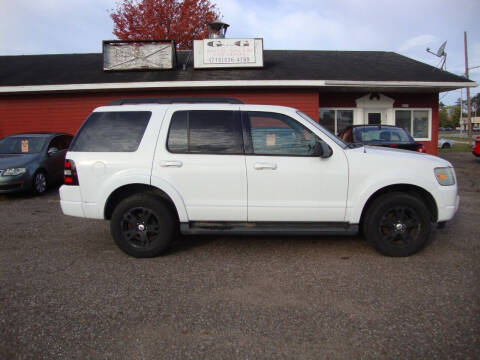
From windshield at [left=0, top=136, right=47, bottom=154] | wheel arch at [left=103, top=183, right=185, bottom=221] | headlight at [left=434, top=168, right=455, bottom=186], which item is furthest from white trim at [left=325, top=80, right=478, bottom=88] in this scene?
wheel arch at [left=103, top=183, right=185, bottom=221]

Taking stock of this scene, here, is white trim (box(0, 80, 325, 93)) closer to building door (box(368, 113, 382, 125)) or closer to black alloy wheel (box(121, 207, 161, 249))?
building door (box(368, 113, 382, 125))

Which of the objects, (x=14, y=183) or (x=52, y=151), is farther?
(x=52, y=151)

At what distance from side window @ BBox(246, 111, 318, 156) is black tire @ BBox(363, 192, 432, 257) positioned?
3.51 feet

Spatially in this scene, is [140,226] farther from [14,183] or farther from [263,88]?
[263,88]

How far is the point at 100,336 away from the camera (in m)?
2.69

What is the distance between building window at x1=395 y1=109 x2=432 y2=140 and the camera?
568 inches

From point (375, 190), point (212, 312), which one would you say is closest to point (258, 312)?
point (212, 312)

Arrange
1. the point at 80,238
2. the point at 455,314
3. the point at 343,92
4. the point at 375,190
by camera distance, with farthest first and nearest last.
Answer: the point at 343,92, the point at 80,238, the point at 375,190, the point at 455,314

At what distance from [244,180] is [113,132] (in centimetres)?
175

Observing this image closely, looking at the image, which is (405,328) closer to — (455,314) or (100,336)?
(455,314)

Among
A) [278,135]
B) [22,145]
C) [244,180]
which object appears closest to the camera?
[244,180]

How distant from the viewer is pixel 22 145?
9.16m

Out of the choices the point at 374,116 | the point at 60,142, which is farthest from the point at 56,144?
the point at 374,116

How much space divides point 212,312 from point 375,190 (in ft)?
7.66
